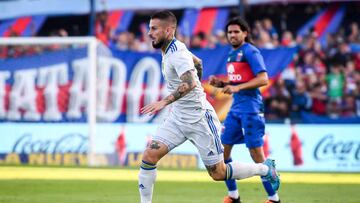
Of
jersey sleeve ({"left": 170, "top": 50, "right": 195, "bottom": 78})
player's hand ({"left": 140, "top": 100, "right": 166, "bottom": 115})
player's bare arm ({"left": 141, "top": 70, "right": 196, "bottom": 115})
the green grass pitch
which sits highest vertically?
jersey sleeve ({"left": 170, "top": 50, "right": 195, "bottom": 78})

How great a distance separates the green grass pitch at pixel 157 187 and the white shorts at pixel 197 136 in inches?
79.2

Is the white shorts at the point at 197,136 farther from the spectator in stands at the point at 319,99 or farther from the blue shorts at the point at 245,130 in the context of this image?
the spectator in stands at the point at 319,99

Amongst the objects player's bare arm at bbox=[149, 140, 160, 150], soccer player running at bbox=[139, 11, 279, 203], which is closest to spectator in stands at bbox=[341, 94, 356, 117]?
soccer player running at bbox=[139, 11, 279, 203]

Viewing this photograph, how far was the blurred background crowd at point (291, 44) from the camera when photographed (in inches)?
855

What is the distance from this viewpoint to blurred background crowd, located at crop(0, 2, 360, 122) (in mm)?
21719

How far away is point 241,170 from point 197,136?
0.70m

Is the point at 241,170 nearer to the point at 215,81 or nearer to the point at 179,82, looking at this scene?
the point at 179,82

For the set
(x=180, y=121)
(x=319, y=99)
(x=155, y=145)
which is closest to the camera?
(x=155, y=145)

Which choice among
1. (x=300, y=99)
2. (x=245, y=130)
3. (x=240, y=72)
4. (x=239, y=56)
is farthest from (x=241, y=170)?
(x=300, y=99)

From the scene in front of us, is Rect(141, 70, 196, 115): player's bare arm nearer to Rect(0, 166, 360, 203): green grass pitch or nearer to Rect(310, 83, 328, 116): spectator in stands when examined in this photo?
Rect(0, 166, 360, 203): green grass pitch

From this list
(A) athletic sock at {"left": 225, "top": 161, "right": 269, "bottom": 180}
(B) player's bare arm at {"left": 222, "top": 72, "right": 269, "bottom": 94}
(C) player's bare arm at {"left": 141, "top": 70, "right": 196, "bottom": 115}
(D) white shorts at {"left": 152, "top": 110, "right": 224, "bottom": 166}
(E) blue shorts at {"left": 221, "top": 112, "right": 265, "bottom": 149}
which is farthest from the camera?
(E) blue shorts at {"left": 221, "top": 112, "right": 265, "bottom": 149}

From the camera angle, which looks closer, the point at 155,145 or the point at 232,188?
the point at 155,145

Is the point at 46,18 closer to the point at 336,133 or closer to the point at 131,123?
the point at 131,123

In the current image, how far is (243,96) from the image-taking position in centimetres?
1188
